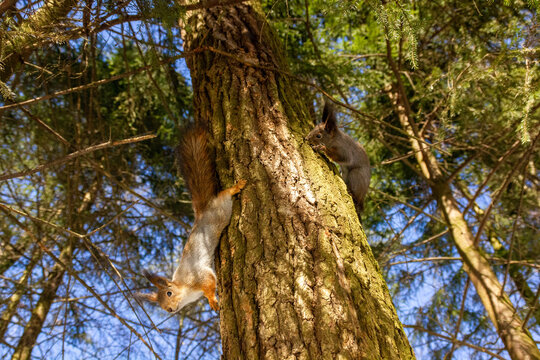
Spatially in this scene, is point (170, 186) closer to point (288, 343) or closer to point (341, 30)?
point (341, 30)

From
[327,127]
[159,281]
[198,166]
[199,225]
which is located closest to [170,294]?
[159,281]

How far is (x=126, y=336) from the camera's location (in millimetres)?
3750

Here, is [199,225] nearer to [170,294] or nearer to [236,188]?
[236,188]

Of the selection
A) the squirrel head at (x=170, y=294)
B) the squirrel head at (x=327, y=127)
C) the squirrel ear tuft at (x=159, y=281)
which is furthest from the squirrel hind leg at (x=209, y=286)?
the squirrel head at (x=327, y=127)

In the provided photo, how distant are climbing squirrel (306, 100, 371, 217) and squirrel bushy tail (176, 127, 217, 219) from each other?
35.9 inches

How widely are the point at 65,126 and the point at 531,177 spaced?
432 centimetres

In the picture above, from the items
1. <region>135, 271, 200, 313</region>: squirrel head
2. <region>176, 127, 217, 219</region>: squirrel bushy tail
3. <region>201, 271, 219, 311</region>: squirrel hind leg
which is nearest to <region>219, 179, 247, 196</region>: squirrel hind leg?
<region>176, 127, 217, 219</region>: squirrel bushy tail

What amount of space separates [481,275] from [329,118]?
1.61 m

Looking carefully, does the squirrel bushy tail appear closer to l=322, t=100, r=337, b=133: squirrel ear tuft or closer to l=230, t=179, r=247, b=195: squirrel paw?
l=230, t=179, r=247, b=195: squirrel paw

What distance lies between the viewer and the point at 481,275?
299 cm

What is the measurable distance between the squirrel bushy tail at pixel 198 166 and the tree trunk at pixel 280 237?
82 mm

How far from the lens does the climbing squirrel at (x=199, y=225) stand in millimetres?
1946

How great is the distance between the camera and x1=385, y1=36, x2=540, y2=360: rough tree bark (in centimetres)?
265

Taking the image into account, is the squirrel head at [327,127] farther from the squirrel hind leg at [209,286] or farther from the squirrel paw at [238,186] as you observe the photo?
the squirrel hind leg at [209,286]
